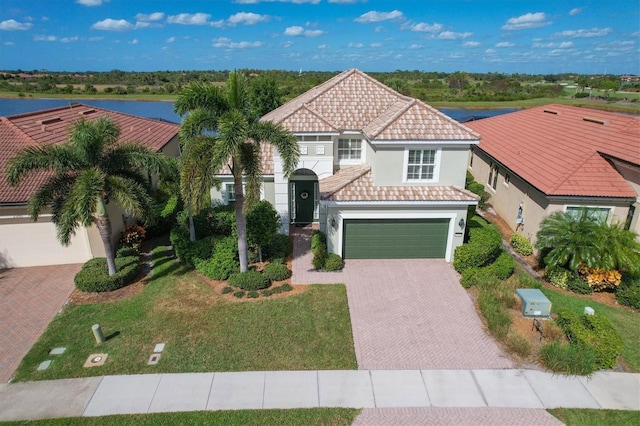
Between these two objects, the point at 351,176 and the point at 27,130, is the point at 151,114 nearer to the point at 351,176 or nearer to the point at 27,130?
the point at 27,130

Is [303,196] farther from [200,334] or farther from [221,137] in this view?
[200,334]

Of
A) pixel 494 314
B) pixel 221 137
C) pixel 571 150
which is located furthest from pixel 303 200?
pixel 571 150

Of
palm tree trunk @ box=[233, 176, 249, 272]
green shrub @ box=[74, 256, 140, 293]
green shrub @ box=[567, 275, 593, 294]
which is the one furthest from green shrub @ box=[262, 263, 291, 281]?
green shrub @ box=[567, 275, 593, 294]

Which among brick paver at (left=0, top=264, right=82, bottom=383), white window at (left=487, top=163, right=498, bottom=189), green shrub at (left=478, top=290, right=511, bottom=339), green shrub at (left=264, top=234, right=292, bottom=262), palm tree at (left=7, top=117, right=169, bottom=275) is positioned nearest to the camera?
brick paver at (left=0, top=264, right=82, bottom=383)

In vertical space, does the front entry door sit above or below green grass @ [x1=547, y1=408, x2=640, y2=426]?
above

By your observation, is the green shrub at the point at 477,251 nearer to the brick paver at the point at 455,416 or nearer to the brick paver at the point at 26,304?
the brick paver at the point at 455,416

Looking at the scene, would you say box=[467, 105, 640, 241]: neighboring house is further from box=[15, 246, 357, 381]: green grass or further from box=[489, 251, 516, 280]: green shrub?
box=[15, 246, 357, 381]: green grass

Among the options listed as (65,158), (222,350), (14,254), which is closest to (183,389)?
(222,350)
